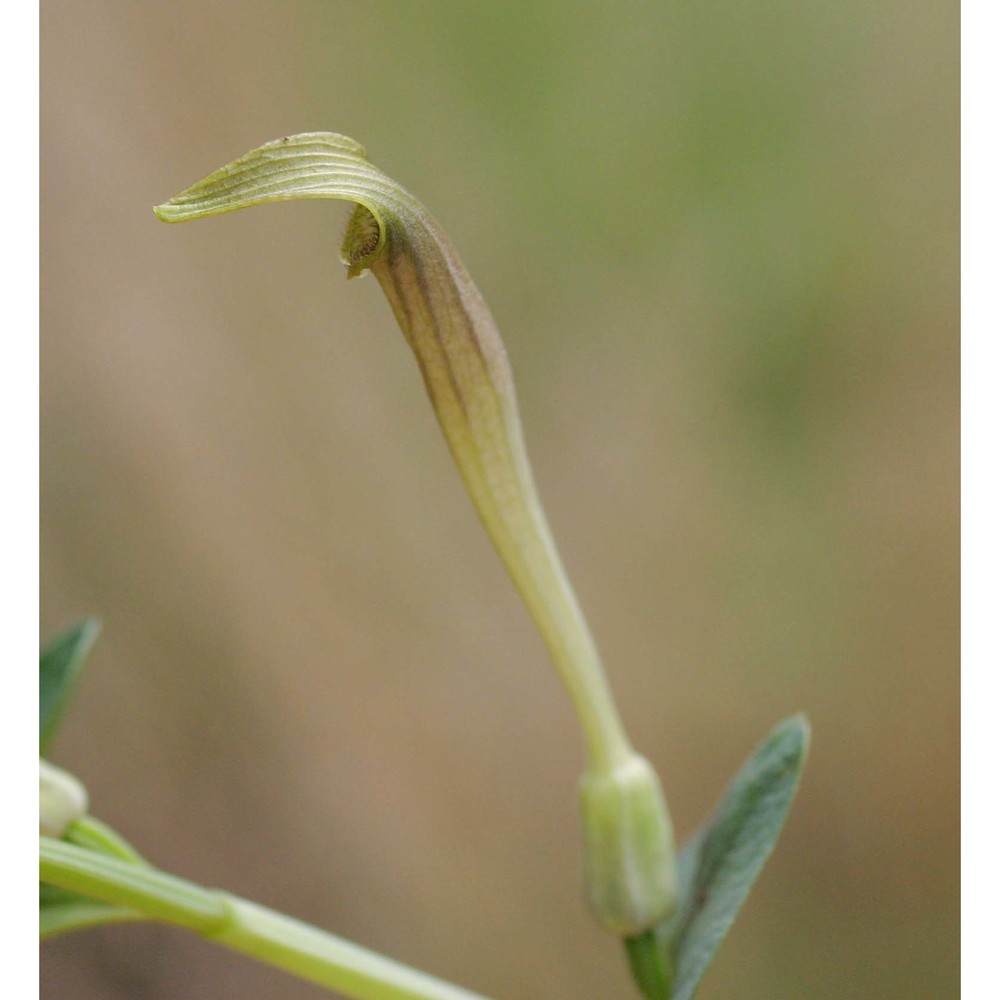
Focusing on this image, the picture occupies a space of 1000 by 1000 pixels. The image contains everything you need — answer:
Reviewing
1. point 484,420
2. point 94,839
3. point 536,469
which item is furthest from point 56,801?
point 536,469

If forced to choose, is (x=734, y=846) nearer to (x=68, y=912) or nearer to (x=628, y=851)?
(x=628, y=851)

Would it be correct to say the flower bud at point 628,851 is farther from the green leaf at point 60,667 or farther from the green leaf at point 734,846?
the green leaf at point 60,667

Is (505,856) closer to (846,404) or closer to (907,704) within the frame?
(907,704)

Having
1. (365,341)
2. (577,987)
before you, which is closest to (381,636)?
(365,341)

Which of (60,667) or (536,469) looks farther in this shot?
(536,469)

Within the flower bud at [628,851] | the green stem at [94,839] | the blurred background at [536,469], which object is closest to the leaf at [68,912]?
the green stem at [94,839]

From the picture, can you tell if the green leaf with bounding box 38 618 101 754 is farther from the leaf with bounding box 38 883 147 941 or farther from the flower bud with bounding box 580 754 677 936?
the flower bud with bounding box 580 754 677 936
